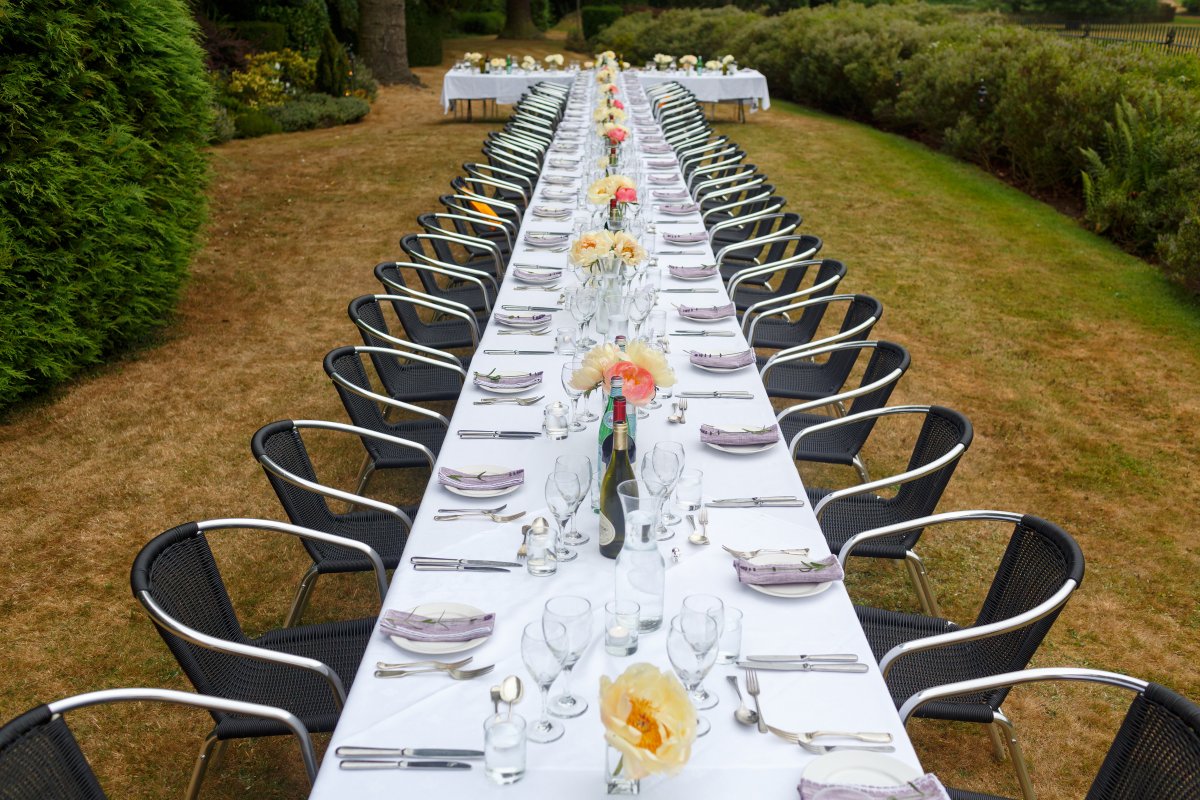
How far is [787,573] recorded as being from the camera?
Result: 256 cm

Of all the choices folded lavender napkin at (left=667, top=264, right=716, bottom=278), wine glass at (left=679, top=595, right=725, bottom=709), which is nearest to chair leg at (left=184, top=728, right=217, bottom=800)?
wine glass at (left=679, top=595, right=725, bottom=709)

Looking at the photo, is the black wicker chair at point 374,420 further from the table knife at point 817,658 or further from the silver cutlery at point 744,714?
the silver cutlery at point 744,714

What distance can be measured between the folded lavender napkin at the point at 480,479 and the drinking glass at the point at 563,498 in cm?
35

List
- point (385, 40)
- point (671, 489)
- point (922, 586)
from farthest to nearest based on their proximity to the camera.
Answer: point (385, 40)
point (922, 586)
point (671, 489)

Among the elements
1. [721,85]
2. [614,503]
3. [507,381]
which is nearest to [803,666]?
[614,503]

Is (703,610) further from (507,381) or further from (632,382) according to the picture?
(507,381)

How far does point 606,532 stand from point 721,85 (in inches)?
532

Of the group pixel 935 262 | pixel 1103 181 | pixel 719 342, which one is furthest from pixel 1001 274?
pixel 719 342

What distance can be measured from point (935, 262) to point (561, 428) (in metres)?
6.10

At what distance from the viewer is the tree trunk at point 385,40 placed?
17516 mm

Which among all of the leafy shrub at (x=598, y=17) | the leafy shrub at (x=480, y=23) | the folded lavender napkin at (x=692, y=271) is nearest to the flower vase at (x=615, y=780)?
the folded lavender napkin at (x=692, y=271)

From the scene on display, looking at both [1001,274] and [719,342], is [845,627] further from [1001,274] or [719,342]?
[1001,274]

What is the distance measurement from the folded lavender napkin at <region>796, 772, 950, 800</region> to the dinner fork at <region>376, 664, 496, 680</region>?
2.39 ft

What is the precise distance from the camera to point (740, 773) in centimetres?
196
